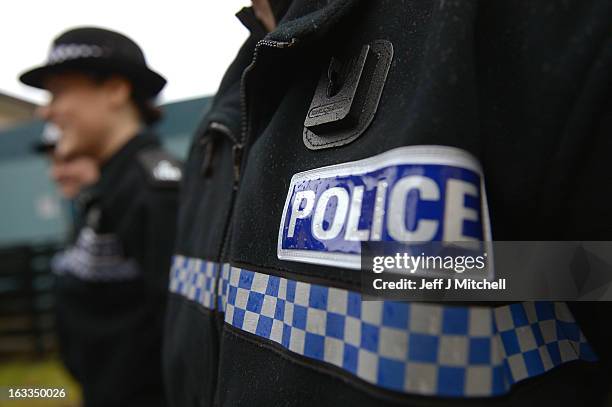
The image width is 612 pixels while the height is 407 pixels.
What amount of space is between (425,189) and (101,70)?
1561 mm

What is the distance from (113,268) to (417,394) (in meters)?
1.41

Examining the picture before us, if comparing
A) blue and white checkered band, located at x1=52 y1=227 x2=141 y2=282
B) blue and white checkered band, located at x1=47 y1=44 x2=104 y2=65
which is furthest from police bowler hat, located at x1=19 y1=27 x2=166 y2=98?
blue and white checkered band, located at x1=52 y1=227 x2=141 y2=282

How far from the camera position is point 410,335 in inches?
14.8

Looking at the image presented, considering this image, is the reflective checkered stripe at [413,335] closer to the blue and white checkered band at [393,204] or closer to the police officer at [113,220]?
the blue and white checkered band at [393,204]

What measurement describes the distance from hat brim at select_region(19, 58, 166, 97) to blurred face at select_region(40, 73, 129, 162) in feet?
0.10

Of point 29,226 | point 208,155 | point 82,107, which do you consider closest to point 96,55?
point 82,107

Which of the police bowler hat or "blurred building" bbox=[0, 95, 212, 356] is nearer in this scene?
the police bowler hat

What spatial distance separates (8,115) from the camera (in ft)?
14.4

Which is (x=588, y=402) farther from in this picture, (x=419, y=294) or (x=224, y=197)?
(x=224, y=197)

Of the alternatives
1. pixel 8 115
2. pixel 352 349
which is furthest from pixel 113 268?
pixel 8 115

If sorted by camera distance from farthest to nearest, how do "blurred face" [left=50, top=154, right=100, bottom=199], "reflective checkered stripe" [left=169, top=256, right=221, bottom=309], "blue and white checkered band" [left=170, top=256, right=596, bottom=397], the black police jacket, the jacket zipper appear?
"blurred face" [left=50, top=154, right=100, bottom=199]
the black police jacket
"reflective checkered stripe" [left=169, top=256, right=221, bottom=309]
the jacket zipper
"blue and white checkered band" [left=170, top=256, right=596, bottom=397]

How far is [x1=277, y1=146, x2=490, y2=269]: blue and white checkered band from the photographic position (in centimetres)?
38

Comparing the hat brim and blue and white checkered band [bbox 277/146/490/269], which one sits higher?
the hat brim

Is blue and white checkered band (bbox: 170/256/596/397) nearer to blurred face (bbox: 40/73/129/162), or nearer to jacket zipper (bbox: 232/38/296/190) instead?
jacket zipper (bbox: 232/38/296/190)
